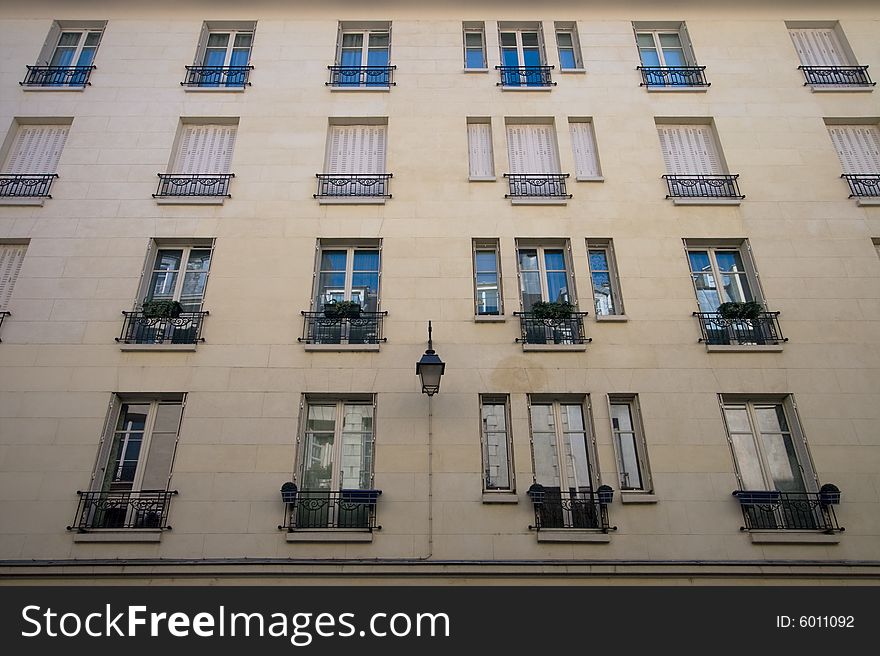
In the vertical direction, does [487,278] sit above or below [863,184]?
below

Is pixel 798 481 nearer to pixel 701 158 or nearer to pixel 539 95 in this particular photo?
pixel 701 158

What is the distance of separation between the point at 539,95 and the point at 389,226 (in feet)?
15.2

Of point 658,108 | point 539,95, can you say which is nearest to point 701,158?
point 658,108

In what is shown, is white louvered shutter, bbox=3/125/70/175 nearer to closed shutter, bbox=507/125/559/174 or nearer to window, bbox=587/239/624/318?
closed shutter, bbox=507/125/559/174

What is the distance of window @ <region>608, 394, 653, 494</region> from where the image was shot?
9.31 metres

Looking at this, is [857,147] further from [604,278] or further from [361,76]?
[361,76]

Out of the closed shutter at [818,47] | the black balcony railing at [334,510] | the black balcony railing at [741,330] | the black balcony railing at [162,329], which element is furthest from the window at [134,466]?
the closed shutter at [818,47]

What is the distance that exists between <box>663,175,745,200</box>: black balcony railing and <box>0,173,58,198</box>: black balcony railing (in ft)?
39.6

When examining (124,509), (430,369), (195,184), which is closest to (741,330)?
(430,369)

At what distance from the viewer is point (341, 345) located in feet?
33.2

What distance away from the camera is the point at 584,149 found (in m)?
12.4

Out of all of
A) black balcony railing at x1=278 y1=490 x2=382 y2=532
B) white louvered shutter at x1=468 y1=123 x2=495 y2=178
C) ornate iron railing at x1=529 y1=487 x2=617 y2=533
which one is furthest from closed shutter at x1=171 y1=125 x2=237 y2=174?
ornate iron railing at x1=529 y1=487 x2=617 y2=533

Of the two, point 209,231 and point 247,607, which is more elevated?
point 209,231

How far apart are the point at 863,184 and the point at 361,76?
10528mm
